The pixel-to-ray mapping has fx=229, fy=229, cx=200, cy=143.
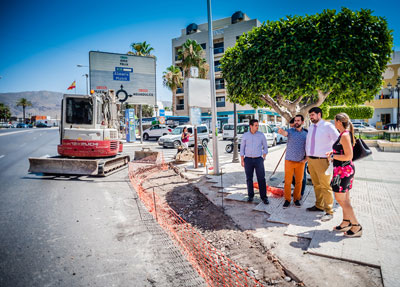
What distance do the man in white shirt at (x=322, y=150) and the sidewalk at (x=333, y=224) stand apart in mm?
363

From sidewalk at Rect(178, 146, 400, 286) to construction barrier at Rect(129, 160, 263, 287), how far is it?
70 centimetres

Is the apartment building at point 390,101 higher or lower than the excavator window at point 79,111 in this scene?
higher

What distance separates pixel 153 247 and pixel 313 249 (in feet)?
A: 7.44

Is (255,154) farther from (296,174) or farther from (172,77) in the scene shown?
(172,77)

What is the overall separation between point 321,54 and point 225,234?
4458 mm

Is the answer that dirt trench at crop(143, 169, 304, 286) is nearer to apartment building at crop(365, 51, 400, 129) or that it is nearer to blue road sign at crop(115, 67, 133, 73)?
blue road sign at crop(115, 67, 133, 73)

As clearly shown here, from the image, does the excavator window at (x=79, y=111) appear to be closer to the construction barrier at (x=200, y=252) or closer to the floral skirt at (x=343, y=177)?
the construction barrier at (x=200, y=252)

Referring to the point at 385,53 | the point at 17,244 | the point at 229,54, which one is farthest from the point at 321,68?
the point at 17,244

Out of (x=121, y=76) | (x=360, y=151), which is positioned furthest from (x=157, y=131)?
(x=360, y=151)

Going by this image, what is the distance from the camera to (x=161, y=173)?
8.91 m

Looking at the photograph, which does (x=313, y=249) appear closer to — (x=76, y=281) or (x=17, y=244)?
(x=76, y=281)

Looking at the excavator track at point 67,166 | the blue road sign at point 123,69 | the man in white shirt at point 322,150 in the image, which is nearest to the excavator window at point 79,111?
the excavator track at point 67,166

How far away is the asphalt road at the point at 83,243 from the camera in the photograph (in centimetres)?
275

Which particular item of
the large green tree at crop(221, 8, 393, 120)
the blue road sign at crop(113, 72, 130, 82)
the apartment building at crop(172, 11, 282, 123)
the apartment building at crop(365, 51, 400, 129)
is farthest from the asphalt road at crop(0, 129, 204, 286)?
the apartment building at crop(365, 51, 400, 129)
